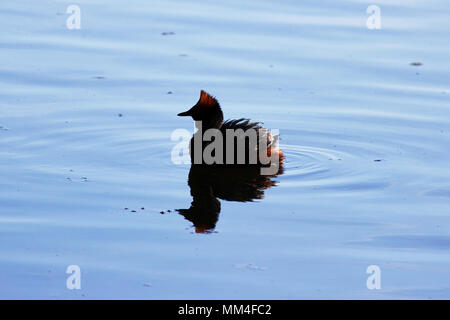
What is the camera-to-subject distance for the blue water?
6804 mm

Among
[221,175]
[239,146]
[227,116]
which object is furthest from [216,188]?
[227,116]

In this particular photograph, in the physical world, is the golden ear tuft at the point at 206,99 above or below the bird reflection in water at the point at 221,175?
above

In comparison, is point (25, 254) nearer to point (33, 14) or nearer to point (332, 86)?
point (332, 86)

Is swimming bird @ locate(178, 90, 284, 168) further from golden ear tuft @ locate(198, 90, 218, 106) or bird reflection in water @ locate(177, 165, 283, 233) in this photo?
golden ear tuft @ locate(198, 90, 218, 106)

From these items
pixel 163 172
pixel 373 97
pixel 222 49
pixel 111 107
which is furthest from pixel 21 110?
pixel 373 97

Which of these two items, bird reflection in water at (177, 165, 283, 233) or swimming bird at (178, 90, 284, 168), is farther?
swimming bird at (178, 90, 284, 168)

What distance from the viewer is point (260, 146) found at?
956 cm

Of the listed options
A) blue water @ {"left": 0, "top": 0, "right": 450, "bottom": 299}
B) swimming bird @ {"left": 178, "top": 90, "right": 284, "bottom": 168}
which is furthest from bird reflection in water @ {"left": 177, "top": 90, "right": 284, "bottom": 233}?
blue water @ {"left": 0, "top": 0, "right": 450, "bottom": 299}

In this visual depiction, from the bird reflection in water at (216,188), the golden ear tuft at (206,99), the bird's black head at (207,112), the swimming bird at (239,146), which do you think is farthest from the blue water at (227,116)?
the golden ear tuft at (206,99)

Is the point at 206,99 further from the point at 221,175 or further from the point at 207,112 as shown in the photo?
the point at 221,175

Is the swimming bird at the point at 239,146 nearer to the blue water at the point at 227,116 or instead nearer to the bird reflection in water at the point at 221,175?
the bird reflection in water at the point at 221,175

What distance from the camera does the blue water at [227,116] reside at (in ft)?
22.3
